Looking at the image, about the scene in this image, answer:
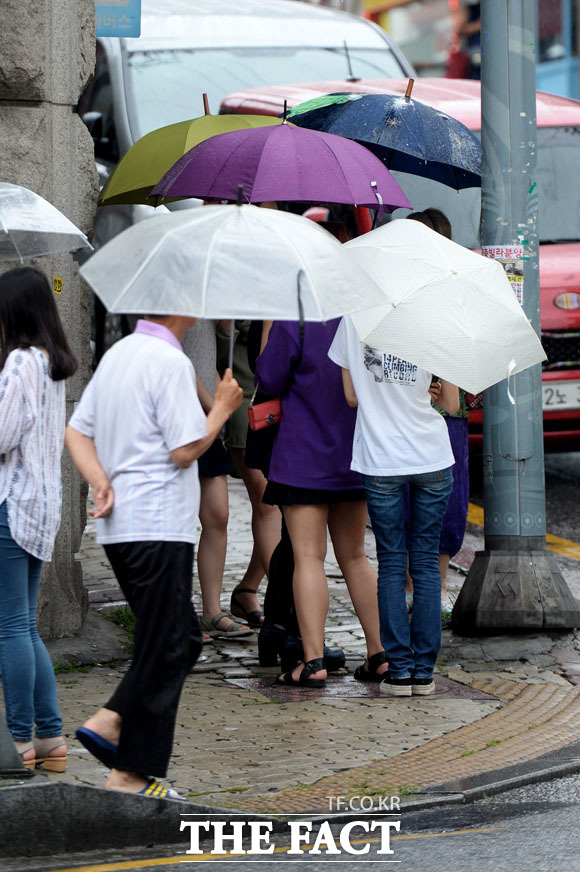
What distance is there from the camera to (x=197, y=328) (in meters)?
7.03

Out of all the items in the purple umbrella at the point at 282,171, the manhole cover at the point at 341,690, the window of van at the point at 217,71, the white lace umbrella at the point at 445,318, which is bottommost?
the manhole cover at the point at 341,690

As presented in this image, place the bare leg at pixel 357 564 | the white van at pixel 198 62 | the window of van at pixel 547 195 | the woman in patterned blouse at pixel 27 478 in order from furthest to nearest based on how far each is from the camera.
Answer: the white van at pixel 198 62 < the window of van at pixel 547 195 < the bare leg at pixel 357 564 < the woman in patterned blouse at pixel 27 478

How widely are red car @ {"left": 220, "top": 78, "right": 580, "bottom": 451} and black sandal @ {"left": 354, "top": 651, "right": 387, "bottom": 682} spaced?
3.99 metres

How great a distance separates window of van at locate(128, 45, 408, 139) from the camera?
12.7m

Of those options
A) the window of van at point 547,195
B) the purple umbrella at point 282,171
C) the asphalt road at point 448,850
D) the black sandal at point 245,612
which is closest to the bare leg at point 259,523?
the black sandal at point 245,612

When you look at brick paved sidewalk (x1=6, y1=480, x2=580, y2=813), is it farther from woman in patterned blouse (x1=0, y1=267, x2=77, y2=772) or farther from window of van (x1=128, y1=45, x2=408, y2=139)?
window of van (x1=128, y1=45, x2=408, y2=139)

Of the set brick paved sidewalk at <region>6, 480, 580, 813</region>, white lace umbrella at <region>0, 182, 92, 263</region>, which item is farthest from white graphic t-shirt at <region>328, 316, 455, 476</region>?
white lace umbrella at <region>0, 182, 92, 263</region>

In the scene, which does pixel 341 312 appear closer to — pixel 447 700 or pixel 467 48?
pixel 447 700

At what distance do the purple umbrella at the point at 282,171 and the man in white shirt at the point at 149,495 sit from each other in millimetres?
1714

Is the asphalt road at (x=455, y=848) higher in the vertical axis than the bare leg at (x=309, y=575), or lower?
lower

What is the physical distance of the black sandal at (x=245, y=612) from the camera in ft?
26.2

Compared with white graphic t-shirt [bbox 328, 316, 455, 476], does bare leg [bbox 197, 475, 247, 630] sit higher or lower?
lower

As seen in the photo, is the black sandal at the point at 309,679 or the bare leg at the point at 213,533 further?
the bare leg at the point at 213,533

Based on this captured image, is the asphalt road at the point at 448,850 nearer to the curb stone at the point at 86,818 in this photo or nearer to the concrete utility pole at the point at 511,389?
the curb stone at the point at 86,818
